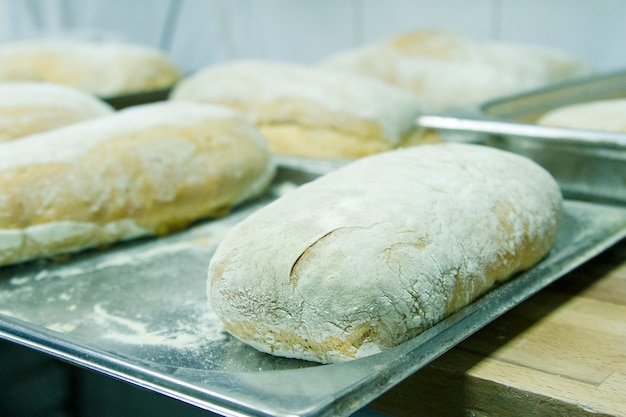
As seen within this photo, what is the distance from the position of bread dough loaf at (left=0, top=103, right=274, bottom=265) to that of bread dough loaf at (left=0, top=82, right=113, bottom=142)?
18 cm

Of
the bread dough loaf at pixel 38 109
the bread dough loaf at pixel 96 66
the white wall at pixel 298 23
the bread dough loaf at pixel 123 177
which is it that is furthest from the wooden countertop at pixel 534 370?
the bread dough loaf at pixel 96 66

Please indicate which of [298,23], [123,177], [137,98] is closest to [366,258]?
[123,177]

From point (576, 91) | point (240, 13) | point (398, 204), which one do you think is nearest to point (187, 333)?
point (398, 204)

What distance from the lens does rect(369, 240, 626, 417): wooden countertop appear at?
0.72 m

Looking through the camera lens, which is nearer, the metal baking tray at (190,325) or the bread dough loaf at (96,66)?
the metal baking tray at (190,325)

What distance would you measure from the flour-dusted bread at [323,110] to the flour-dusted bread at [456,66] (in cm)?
29

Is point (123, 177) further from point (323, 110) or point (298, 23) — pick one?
Result: point (298, 23)

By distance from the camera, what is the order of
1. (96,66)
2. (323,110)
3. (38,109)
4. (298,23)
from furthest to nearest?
(298,23) → (96,66) → (323,110) → (38,109)

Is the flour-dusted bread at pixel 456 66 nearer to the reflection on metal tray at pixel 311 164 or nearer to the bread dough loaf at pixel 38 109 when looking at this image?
the reflection on metal tray at pixel 311 164

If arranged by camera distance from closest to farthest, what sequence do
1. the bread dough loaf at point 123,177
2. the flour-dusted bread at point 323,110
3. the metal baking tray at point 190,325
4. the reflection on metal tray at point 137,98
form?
the metal baking tray at point 190,325
the bread dough loaf at point 123,177
the flour-dusted bread at point 323,110
the reflection on metal tray at point 137,98

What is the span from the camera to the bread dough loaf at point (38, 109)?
143 cm

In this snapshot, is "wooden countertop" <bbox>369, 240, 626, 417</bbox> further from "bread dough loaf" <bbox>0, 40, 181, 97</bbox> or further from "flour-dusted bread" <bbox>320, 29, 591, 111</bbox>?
"bread dough loaf" <bbox>0, 40, 181, 97</bbox>

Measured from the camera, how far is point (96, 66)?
2.33 m

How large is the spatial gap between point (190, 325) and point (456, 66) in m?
1.24
